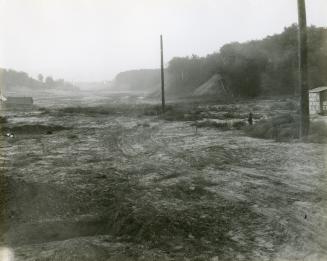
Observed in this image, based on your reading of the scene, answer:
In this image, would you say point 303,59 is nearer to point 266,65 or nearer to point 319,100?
point 319,100

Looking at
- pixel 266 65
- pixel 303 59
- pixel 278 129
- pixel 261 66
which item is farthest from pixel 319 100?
pixel 261 66

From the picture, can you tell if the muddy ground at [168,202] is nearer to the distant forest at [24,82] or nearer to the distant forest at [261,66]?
the distant forest at [261,66]

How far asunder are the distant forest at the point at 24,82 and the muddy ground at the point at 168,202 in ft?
291

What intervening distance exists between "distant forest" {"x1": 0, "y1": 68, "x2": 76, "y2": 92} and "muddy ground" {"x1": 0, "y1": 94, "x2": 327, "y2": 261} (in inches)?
3498

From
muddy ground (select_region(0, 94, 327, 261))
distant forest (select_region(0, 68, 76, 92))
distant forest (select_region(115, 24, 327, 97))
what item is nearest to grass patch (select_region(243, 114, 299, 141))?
muddy ground (select_region(0, 94, 327, 261))

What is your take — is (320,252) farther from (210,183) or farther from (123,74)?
(123,74)

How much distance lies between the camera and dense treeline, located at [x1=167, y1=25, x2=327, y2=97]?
46531mm

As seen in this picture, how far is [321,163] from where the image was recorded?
35.2 feet

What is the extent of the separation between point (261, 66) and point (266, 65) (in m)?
0.67

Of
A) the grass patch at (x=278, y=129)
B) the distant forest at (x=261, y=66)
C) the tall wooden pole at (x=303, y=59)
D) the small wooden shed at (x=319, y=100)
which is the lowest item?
the grass patch at (x=278, y=129)

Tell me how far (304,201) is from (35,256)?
5147 mm

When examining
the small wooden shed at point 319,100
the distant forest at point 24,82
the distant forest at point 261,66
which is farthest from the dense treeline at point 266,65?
the distant forest at point 24,82

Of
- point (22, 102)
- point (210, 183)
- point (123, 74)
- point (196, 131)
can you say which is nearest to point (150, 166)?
point (210, 183)

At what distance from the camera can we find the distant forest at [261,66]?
1848 inches
